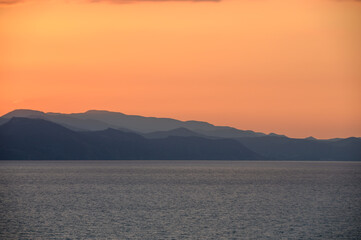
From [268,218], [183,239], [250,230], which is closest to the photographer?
[183,239]

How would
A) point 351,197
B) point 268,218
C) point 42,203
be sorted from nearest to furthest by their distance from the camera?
point 268,218
point 42,203
point 351,197

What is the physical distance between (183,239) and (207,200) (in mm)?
53756

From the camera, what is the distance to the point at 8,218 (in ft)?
287

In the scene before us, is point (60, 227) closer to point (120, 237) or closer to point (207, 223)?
point (120, 237)

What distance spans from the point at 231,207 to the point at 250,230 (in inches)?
1141

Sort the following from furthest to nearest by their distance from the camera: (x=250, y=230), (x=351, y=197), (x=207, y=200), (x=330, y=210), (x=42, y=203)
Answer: (x=351, y=197), (x=207, y=200), (x=42, y=203), (x=330, y=210), (x=250, y=230)

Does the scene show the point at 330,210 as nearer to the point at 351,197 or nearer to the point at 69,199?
the point at 351,197

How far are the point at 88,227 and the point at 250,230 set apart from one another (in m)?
23.3

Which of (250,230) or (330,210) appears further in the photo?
(330,210)

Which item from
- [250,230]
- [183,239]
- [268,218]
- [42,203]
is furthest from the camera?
[42,203]

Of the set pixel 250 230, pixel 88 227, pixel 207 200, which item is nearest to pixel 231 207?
pixel 207 200

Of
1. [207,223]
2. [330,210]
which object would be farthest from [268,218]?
[330,210]

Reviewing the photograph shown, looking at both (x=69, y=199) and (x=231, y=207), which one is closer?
(x=231, y=207)

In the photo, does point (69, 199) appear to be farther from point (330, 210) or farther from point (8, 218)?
point (330, 210)
